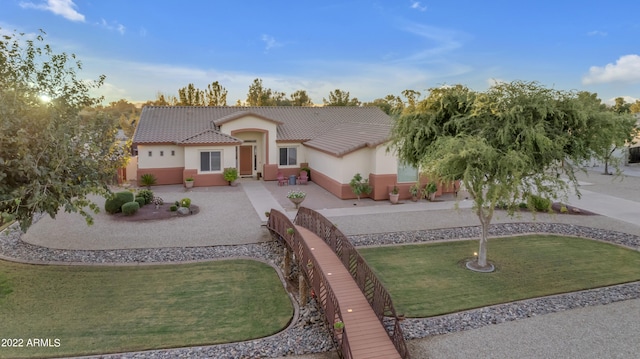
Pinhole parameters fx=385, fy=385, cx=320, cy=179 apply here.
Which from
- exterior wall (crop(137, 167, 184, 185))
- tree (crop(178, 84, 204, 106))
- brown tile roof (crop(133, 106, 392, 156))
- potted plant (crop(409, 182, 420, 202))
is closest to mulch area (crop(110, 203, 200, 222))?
exterior wall (crop(137, 167, 184, 185))

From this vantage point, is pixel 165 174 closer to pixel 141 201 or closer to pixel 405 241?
pixel 141 201

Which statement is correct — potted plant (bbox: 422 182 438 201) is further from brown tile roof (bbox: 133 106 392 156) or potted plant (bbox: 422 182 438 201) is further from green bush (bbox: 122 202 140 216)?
green bush (bbox: 122 202 140 216)

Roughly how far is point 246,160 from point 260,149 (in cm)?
136

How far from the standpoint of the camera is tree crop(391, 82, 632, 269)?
1000 cm

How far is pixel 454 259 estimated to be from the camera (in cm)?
1339

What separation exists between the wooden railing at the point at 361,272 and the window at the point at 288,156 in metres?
14.2

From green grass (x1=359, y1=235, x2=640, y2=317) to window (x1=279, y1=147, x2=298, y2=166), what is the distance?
15.6m

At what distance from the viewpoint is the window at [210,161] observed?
25.9 meters

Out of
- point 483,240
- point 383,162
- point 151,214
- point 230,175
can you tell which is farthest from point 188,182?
point 483,240

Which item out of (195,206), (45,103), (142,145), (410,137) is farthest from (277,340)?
(142,145)

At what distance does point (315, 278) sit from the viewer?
31.5 feet

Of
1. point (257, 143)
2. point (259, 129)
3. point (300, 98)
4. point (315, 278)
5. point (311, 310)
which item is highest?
point (300, 98)

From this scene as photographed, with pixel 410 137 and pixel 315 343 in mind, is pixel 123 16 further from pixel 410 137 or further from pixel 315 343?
pixel 315 343

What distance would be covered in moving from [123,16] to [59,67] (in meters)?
7.89
